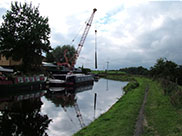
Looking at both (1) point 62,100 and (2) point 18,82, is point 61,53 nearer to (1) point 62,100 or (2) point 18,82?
(2) point 18,82

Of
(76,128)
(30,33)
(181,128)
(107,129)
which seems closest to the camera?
(181,128)

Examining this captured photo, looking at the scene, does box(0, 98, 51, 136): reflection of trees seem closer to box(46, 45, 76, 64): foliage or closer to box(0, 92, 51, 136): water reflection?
box(0, 92, 51, 136): water reflection

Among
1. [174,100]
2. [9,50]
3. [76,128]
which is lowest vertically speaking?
[76,128]

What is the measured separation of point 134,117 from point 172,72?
25.8 metres

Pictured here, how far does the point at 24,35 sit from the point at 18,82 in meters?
10.2

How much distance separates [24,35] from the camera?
33062 millimetres

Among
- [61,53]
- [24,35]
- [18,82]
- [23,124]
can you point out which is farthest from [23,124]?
[61,53]

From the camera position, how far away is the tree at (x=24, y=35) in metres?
32.8

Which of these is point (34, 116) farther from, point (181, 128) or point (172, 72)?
point (172, 72)

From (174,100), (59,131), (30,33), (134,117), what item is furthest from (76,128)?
(30,33)

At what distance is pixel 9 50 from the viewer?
33.7 metres

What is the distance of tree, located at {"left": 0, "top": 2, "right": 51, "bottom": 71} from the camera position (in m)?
32.8

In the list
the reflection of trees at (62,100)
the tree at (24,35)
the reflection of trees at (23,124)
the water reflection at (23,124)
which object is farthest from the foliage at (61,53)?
the reflection of trees at (23,124)

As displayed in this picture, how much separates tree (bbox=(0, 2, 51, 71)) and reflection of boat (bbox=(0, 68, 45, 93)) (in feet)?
16.1
